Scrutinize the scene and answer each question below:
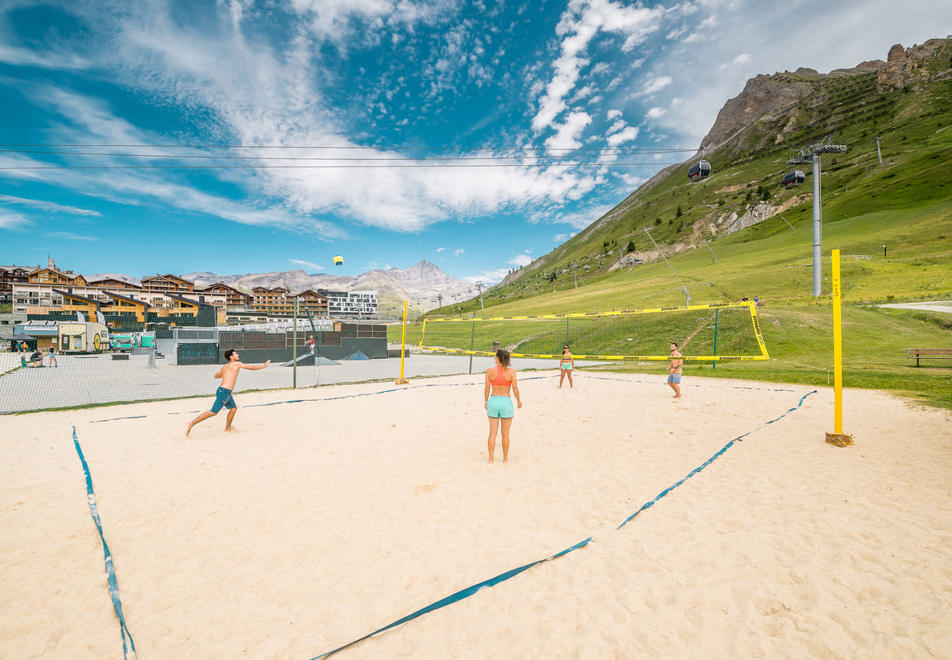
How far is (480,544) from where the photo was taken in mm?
3715

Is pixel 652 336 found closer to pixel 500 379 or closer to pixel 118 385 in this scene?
pixel 500 379

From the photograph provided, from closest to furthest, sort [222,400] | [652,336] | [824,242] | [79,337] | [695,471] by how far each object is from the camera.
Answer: [695,471] < [222,400] < [652,336] < [79,337] < [824,242]

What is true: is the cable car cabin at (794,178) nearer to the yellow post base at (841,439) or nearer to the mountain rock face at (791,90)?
the yellow post base at (841,439)

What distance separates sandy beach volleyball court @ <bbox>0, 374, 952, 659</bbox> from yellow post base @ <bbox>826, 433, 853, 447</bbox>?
9.6 inches

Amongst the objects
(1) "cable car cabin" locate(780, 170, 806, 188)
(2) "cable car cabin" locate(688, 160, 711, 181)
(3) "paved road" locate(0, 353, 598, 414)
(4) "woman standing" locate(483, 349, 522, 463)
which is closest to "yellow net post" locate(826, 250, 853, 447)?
(4) "woman standing" locate(483, 349, 522, 463)

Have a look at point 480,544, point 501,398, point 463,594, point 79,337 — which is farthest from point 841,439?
point 79,337

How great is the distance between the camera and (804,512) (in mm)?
4242

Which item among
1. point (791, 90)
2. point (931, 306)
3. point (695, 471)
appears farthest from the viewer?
point (791, 90)

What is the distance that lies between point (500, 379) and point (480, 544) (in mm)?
2431

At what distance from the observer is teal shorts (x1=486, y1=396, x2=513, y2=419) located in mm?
5777

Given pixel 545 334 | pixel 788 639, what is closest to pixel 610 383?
pixel 788 639

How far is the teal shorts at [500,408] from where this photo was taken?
5.78m

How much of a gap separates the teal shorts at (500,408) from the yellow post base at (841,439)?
17.8 ft

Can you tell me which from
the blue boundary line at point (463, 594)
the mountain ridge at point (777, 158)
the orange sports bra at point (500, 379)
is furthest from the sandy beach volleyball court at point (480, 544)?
the mountain ridge at point (777, 158)
